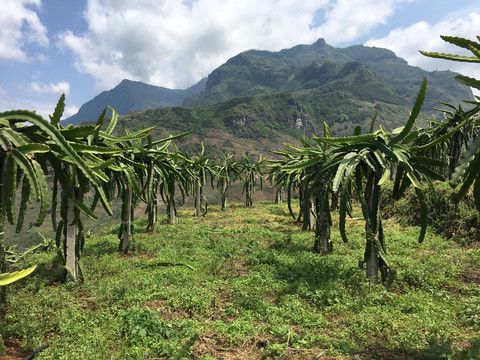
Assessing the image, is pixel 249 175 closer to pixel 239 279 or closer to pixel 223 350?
pixel 239 279

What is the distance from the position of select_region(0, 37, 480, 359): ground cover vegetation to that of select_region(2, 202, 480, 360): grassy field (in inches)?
1.0

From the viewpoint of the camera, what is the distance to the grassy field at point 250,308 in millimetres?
3750

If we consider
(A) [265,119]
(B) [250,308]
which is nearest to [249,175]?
(B) [250,308]

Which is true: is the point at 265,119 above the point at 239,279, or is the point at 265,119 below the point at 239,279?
above

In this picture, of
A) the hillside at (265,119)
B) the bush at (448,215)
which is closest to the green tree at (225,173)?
the bush at (448,215)

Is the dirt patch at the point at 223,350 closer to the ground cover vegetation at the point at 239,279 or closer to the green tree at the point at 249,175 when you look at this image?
the ground cover vegetation at the point at 239,279

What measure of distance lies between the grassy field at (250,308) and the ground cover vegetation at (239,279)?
3 centimetres

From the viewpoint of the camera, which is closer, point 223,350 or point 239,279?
point 223,350

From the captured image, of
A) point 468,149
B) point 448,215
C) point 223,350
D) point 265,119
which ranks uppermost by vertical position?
point 265,119

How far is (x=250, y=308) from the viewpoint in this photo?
507cm

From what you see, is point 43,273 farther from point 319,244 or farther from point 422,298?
point 422,298

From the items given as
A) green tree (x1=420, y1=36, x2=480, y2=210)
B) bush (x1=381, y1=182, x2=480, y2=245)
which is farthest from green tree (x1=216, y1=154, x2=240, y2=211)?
green tree (x1=420, y1=36, x2=480, y2=210)

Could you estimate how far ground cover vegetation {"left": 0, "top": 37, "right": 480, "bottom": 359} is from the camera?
346 cm

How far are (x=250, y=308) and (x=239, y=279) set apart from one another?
4.41ft
